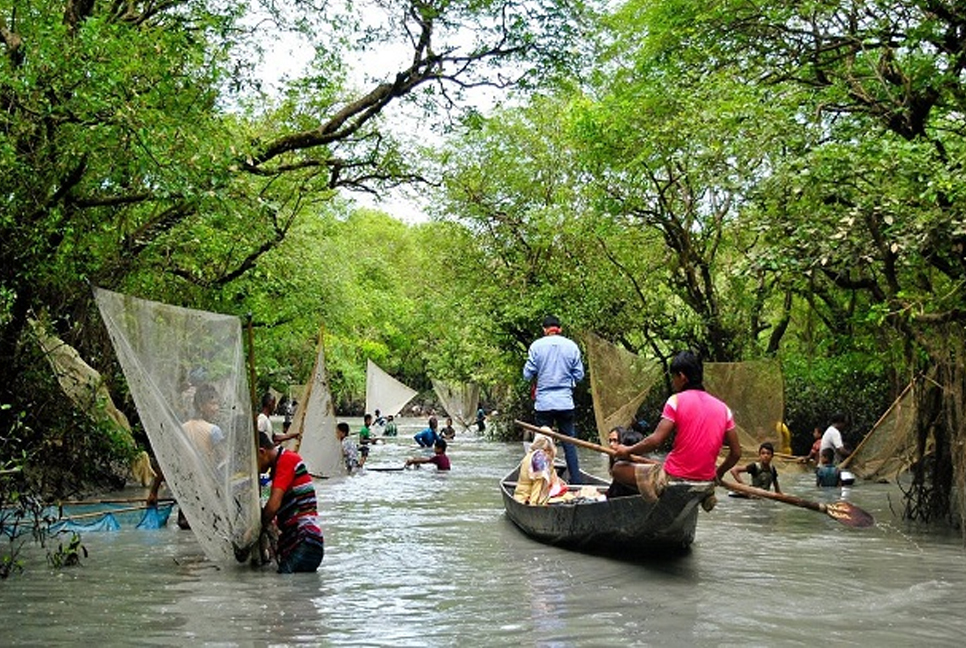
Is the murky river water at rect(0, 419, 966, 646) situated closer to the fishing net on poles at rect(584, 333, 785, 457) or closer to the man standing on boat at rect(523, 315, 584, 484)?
the man standing on boat at rect(523, 315, 584, 484)

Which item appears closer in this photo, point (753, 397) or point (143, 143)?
point (143, 143)

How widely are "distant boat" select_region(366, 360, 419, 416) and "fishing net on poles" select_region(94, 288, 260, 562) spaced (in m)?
26.7

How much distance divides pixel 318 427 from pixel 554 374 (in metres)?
6.75

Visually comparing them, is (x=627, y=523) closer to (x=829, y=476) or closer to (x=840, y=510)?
(x=840, y=510)

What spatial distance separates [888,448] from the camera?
14.5 m

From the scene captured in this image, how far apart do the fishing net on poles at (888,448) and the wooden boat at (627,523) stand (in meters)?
6.05

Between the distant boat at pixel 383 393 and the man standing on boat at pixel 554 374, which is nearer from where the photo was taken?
the man standing on boat at pixel 554 374

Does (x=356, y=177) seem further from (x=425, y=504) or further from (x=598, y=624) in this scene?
(x=598, y=624)

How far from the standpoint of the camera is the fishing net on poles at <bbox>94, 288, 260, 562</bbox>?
7.25 metres

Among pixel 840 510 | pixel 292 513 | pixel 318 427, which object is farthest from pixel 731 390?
pixel 292 513

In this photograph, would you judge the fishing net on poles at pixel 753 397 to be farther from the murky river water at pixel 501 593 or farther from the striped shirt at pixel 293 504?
the striped shirt at pixel 293 504

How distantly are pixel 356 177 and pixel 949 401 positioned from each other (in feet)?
29.1

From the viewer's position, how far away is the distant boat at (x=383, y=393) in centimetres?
3494

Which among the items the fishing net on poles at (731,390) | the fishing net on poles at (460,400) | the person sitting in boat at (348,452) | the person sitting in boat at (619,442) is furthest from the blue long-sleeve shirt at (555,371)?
the fishing net on poles at (460,400)
